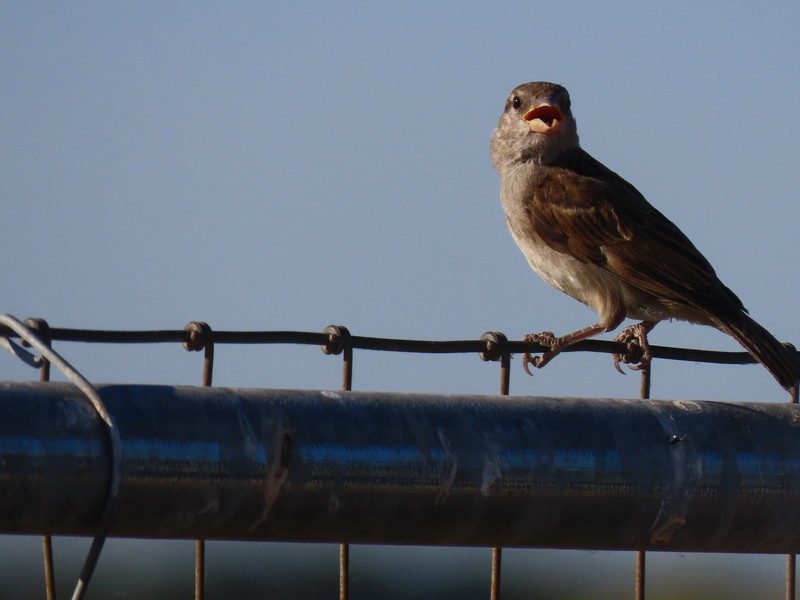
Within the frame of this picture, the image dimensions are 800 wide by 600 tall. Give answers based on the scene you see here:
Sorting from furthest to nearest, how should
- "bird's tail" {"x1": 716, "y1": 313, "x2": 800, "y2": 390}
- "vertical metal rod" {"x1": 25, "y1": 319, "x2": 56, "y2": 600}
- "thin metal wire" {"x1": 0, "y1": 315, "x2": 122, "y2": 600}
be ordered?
"bird's tail" {"x1": 716, "y1": 313, "x2": 800, "y2": 390} → "vertical metal rod" {"x1": 25, "y1": 319, "x2": 56, "y2": 600} → "thin metal wire" {"x1": 0, "y1": 315, "x2": 122, "y2": 600}

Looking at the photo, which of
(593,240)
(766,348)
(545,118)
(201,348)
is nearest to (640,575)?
(201,348)

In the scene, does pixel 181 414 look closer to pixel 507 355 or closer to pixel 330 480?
pixel 330 480

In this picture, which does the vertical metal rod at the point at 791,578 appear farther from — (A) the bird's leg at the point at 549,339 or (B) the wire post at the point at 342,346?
(A) the bird's leg at the point at 549,339

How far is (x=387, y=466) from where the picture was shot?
6.09 feet

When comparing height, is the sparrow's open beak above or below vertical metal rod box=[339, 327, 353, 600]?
above

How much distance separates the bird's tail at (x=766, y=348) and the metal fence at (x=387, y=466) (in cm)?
258

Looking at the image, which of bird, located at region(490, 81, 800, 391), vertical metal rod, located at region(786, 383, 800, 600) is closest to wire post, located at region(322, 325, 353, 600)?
vertical metal rod, located at region(786, 383, 800, 600)

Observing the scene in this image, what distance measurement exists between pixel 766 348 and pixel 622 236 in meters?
1.52

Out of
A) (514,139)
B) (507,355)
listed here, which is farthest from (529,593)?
(507,355)

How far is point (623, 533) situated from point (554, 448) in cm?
18

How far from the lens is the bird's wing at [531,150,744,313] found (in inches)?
244

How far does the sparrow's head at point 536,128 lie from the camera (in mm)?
7301

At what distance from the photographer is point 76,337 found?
86.5 inches

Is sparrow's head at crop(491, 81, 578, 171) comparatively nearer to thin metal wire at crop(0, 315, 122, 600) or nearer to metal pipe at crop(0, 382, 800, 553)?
metal pipe at crop(0, 382, 800, 553)
